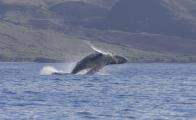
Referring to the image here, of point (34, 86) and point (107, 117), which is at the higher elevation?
point (107, 117)

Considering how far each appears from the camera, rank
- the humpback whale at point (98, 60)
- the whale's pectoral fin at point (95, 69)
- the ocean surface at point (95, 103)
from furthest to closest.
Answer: the whale's pectoral fin at point (95, 69)
the humpback whale at point (98, 60)
the ocean surface at point (95, 103)

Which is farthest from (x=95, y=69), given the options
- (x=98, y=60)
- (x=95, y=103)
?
(x=95, y=103)

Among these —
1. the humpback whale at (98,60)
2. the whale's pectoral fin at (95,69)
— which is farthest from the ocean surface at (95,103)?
the whale's pectoral fin at (95,69)

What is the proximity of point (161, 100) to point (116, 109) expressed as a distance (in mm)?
7132

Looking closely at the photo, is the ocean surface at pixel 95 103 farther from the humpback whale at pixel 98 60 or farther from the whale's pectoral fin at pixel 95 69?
the whale's pectoral fin at pixel 95 69

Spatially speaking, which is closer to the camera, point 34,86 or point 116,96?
point 116,96

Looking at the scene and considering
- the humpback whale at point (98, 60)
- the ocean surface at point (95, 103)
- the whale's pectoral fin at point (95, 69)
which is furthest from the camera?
the whale's pectoral fin at point (95, 69)

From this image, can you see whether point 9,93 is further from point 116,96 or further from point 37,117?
→ point 37,117

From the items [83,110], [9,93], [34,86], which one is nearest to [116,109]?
[83,110]

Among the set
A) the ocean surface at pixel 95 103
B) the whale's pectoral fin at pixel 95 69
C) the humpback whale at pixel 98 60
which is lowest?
the whale's pectoral fin at pixel 95 69

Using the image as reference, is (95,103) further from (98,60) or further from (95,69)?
(95,69)

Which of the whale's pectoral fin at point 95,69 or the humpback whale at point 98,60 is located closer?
the humpback whale at point 98,60

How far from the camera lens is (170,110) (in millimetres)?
44781

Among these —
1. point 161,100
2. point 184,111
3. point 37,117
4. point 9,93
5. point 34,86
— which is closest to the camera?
point 37,117
